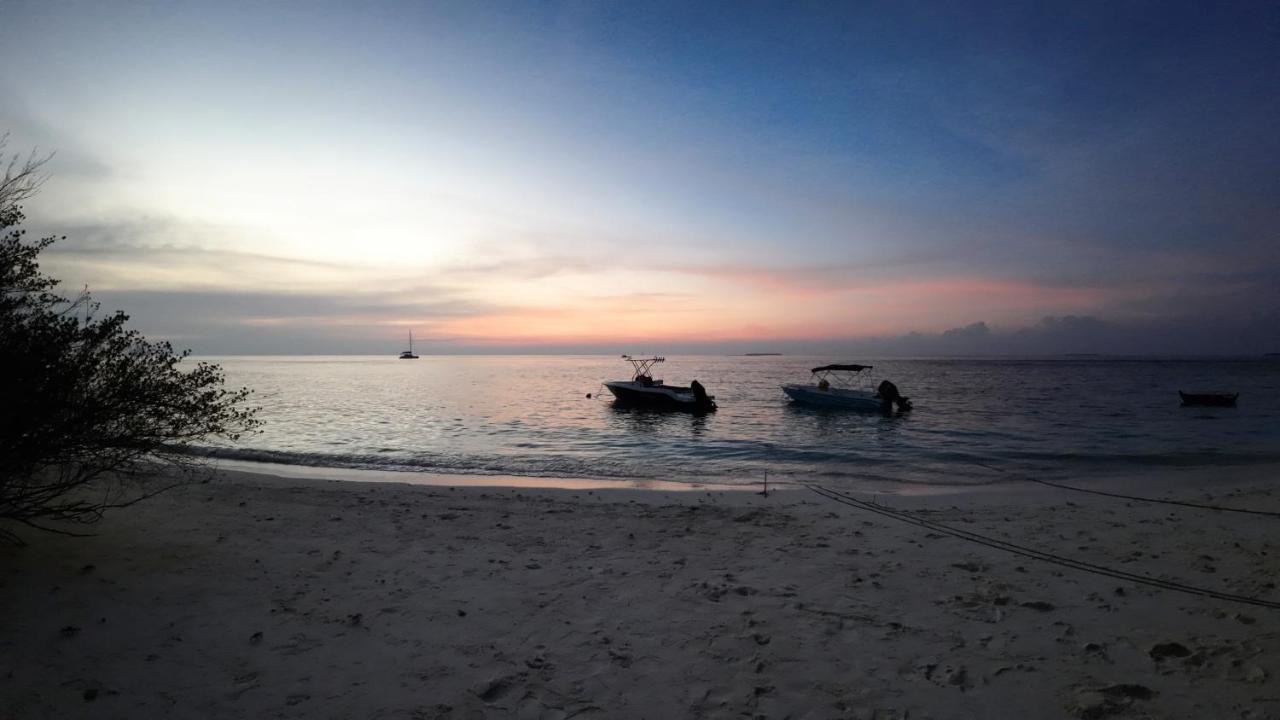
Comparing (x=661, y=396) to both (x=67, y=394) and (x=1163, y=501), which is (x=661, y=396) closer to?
(x=1163, y=501)

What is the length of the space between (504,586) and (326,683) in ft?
7.67

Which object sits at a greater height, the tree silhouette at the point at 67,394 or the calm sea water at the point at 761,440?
the tree silhouette at the point at 67,394

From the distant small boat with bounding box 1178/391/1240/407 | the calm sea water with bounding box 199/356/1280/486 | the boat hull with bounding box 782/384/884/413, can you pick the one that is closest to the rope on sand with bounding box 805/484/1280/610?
the calm sea water with bounding box 199/356/1280/486

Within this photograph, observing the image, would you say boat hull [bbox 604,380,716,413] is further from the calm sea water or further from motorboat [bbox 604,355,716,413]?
the calm sea water

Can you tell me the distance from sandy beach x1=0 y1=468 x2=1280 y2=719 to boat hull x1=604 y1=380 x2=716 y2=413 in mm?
32069

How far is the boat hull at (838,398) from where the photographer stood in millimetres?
41838

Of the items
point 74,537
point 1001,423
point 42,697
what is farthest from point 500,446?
point 1001,423

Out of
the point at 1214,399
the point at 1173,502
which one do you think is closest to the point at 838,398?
the point at 1214,399

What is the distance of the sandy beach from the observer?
4477mm

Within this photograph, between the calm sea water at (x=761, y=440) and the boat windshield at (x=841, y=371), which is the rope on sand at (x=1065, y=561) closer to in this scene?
the calm sea water at (x=761, y=440)

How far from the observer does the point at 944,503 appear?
1279cm

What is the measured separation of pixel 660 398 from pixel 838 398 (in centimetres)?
1386

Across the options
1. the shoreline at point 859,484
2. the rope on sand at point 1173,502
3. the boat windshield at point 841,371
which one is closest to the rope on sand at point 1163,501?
the rope on sand at point 1173,502

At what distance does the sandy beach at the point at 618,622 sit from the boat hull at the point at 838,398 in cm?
3300
